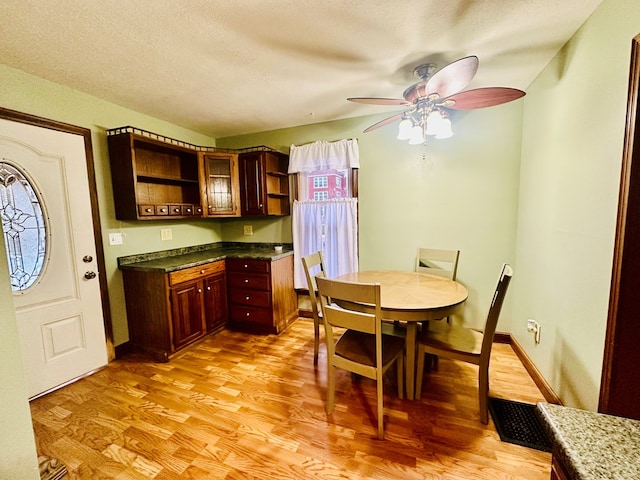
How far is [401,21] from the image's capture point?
4.93ft

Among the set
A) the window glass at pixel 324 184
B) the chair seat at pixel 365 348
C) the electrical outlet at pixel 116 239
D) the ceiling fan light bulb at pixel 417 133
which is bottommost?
the chair seat at pixel 365 348

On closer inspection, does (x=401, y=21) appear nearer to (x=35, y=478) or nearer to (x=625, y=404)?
(x=625, y=404)

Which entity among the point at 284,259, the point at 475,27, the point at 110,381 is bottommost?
the point at 110,381

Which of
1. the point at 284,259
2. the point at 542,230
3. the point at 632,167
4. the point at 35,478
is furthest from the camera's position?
the point at 284,259

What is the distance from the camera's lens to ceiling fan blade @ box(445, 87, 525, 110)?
1.54m

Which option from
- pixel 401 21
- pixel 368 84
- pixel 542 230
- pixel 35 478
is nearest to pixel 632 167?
pixel 542 230

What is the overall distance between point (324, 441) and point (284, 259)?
1943 millimetres

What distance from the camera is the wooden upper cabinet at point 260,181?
3096 millimetres

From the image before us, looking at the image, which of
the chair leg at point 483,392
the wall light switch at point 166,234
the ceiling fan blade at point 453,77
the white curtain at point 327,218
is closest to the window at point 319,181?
the white curtain at point 327,218

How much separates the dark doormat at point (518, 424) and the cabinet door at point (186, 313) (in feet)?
8.75

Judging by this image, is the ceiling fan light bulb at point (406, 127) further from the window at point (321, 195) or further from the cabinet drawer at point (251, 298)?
the cabinet drawer at point (251, 298)

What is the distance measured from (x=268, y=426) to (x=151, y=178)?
254cm

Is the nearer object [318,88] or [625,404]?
[625,404]

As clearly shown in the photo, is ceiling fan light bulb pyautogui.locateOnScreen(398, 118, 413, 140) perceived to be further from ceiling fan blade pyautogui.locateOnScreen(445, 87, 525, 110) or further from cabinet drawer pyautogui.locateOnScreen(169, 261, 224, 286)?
cabinet drawer pyautogui.locateOnScreen(169, 261, 224, 286)
